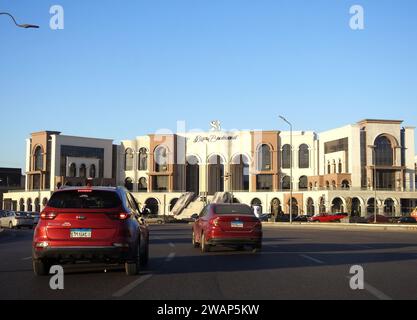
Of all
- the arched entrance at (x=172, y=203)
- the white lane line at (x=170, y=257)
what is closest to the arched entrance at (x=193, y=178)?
the arched entrance at (x=172, y=203)

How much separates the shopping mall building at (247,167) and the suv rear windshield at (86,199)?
72.2 meters

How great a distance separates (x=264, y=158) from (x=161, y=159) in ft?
61.6

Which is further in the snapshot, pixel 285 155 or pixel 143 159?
pixel 143 159

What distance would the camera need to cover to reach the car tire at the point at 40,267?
11.3 m

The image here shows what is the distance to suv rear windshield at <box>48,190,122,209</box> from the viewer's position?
1111 centimetres

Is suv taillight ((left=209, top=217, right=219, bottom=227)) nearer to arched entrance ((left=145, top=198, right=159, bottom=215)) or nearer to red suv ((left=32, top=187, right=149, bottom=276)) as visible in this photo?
red suv ((left=32, top=187, right=149, bottom=276))

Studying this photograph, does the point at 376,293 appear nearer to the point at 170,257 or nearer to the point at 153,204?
the point at 170,257

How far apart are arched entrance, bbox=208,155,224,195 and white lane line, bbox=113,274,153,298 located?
86.6 m

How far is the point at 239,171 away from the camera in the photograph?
9712cm

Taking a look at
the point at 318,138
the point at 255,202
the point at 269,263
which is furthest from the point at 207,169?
the point at 269,263

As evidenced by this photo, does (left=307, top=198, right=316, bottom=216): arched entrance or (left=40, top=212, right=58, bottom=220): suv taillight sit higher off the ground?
(left=40, top=212, right=58, bottom=220): suv taillight

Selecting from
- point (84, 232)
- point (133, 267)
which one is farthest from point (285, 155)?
point (84, 232)

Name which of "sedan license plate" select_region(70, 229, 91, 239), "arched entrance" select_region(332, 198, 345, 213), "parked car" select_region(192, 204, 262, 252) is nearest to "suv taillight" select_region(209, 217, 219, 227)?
"parked car" select_region(192, 204, 262, 252)
